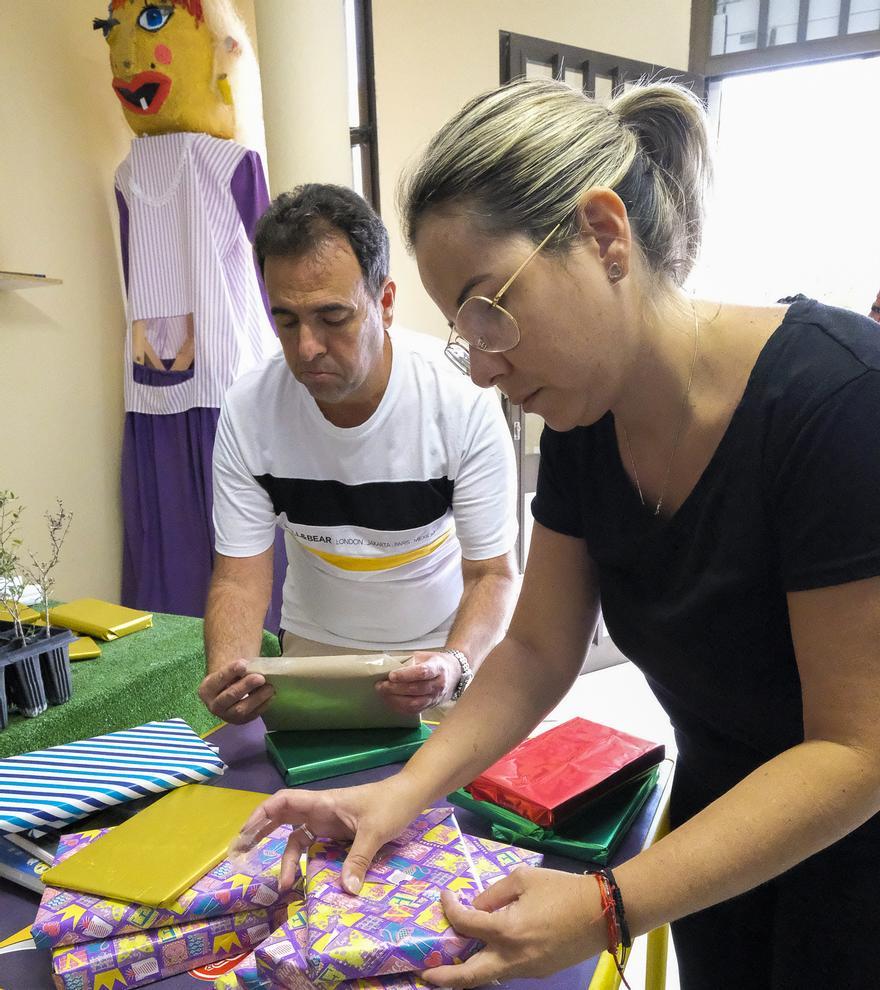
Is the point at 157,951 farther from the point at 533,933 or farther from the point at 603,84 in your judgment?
the point at 603,84

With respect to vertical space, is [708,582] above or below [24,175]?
below

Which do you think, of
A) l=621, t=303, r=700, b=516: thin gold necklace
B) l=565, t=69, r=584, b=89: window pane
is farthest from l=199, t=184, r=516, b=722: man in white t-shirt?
l=565, t=69, r=584, b=89: window pane

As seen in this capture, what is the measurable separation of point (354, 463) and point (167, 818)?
2.81ft

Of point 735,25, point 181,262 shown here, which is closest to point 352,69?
point 181,262

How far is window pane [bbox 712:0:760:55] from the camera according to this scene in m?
3.31

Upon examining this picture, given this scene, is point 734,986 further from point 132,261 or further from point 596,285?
point 132,261

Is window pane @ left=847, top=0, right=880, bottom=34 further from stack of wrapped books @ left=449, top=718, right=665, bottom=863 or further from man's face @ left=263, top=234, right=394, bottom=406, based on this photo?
stack of wrapped books @ left=449, top=718, right=665, bottom=863

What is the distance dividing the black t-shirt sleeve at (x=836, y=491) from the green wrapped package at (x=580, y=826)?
0.42m

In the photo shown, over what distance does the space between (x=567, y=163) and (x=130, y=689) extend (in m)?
1.57

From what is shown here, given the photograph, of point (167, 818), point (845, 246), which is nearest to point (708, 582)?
point (167, 818)

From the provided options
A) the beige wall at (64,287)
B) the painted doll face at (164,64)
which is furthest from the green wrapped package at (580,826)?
the painted doll face at (164,64)

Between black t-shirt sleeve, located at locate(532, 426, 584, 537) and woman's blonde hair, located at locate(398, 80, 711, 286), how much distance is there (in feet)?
0.78

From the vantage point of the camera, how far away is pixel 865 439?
684mm

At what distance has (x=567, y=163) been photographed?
784mm
